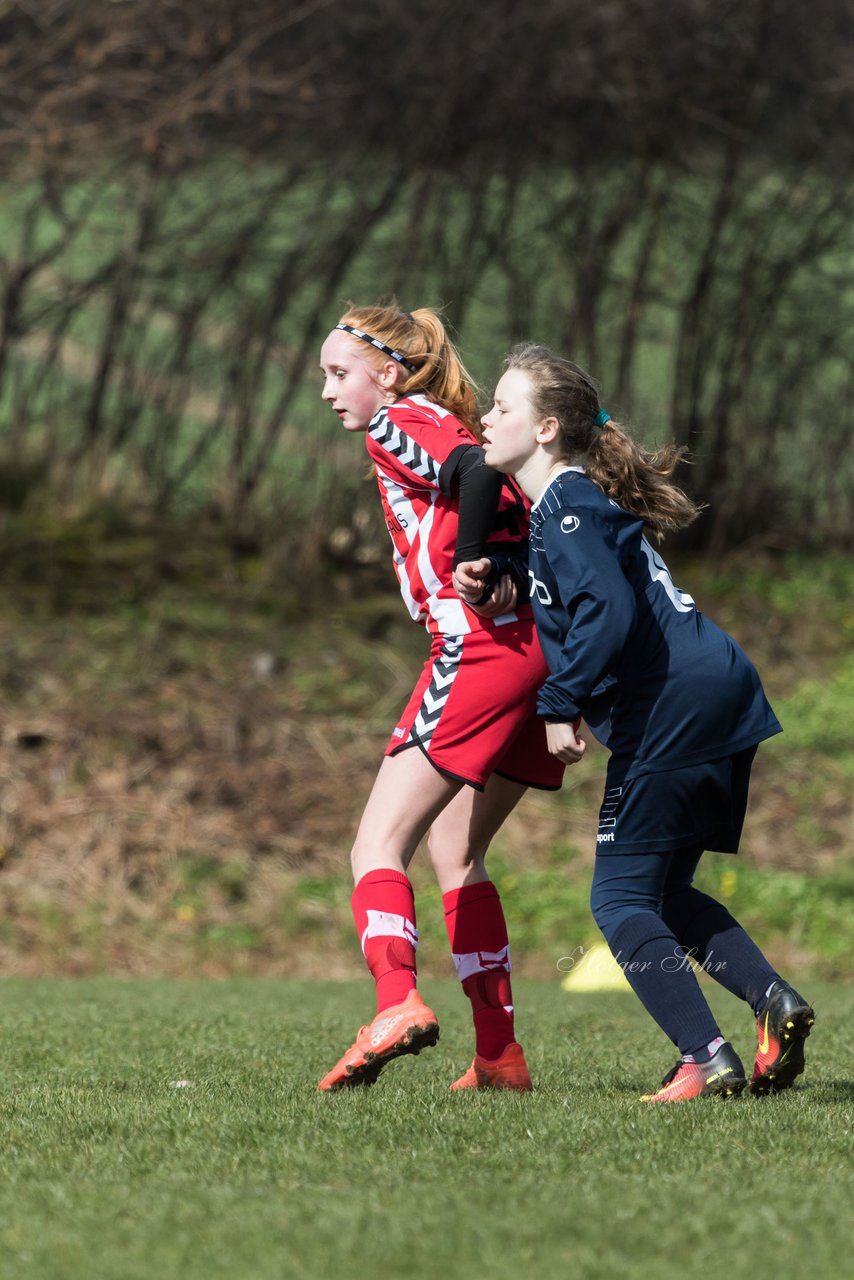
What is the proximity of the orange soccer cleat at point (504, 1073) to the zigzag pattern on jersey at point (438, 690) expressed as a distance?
2.77 ft

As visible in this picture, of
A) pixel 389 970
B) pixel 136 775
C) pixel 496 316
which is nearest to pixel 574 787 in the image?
pixel 136 775

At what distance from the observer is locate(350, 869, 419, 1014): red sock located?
397 cm

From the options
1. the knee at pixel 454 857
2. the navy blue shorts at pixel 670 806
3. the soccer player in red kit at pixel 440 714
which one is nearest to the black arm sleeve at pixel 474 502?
the soccer player in red kit at pixel 440 714

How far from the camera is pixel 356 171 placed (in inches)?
510

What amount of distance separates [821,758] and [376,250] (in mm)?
5545

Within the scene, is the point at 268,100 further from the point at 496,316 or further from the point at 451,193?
the point at 496,316

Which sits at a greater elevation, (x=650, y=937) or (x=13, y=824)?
(x=650, y=937)

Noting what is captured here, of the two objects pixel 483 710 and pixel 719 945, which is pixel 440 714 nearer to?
pixel 483 710

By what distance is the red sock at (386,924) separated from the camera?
3967 millimetres

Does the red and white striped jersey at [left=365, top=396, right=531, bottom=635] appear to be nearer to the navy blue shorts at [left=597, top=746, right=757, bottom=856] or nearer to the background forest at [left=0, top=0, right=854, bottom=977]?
the navy blue shorts at [left=597, top=746, right=757, bottom=856]

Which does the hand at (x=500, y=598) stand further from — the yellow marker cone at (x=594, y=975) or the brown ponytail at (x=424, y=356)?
the yellow marker cone at (x=594, y=975)

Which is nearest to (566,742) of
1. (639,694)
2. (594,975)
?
(639,694)

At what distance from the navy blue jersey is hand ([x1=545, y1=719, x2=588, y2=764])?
26 mm

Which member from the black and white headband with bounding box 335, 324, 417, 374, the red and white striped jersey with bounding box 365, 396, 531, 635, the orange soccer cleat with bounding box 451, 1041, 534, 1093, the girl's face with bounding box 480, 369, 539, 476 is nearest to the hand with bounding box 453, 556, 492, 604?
the red and white striped jersey with bounding box 365, 396, 531, 635
